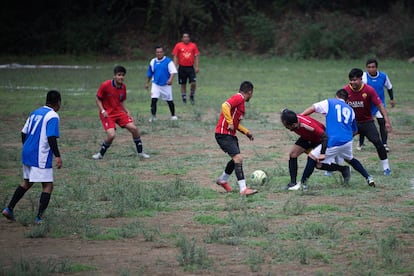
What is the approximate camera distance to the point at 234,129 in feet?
33.9

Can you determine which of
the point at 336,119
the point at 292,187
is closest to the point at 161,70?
the point at 292,187

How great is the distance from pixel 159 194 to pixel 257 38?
25840mm

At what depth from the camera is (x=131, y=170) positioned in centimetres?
1250

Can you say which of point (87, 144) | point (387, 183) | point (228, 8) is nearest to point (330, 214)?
point (387, 183)

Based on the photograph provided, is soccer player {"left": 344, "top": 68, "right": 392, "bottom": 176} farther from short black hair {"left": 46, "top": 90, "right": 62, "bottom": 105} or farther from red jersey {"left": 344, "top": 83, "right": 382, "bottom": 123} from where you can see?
short black hair {"left": 46, "top": 90, "right": 62, "bottom": 105}

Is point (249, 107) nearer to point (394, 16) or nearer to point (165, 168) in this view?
point (165, 168)

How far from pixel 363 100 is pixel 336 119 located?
5.38ft

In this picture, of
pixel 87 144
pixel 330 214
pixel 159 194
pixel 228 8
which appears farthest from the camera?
pixel 228 8

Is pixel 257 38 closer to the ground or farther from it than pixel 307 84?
farther from it

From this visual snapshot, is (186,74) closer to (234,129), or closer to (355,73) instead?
(355,73)

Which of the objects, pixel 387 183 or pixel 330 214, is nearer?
pixel 330 214

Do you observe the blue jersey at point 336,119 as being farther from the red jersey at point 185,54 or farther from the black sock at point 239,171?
the red jersey at point 185,54

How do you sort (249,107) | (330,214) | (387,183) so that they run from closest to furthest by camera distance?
(330,214) < (387,183) < (249,107)

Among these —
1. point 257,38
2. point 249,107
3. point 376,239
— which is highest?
point 257,38
